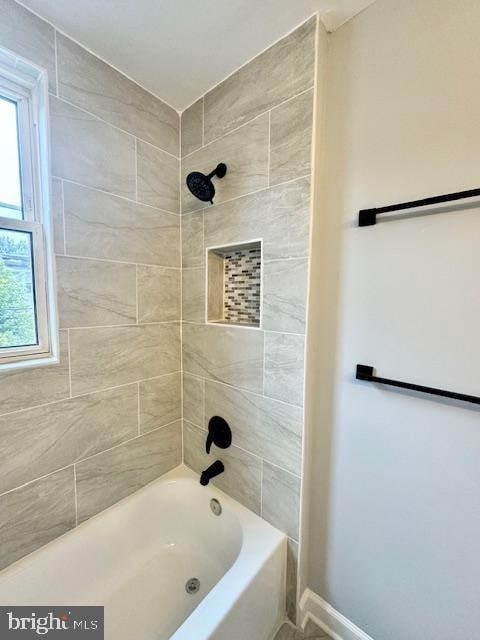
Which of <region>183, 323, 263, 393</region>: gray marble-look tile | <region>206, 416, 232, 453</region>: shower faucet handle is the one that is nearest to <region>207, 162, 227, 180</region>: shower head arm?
<region>183, 323, 263, 393</region>: gray marble-look tile

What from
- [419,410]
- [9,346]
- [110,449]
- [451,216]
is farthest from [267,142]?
[110,449]

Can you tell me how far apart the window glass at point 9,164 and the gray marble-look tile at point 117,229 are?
17cm

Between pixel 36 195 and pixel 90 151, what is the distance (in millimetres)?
298

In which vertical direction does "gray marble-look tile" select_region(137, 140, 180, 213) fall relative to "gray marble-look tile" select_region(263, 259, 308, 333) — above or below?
above

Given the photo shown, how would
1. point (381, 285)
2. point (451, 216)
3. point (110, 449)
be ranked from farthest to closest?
point (110, 449), point (381, 285), point (451, 216)

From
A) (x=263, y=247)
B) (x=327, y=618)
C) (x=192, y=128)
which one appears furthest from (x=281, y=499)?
(x=192, y=128)

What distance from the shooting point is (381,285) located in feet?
3.07

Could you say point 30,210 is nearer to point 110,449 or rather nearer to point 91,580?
point 110,449

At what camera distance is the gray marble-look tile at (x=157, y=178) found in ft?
4.29

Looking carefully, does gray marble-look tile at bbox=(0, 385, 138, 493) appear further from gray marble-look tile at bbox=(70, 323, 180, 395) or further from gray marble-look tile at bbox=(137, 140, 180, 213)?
gray marble-look tile at bbox=(137, 140, 180, 213)

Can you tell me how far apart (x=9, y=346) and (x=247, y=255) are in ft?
3.58

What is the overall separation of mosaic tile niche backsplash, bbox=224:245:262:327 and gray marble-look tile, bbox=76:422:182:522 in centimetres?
77

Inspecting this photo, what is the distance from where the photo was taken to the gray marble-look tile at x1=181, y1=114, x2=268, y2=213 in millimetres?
1120

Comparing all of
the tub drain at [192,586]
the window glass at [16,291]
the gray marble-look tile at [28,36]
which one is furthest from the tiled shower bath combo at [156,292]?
the tub drain at [192,586]
